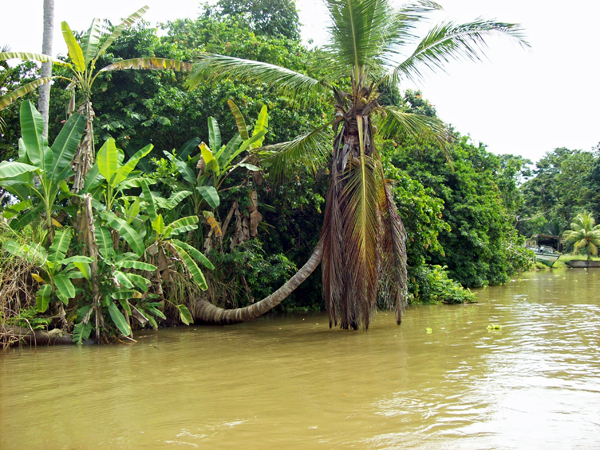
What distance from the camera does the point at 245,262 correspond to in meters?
11.0

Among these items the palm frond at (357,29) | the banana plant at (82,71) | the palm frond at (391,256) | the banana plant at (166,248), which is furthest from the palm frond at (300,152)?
the banana plant at (82,71)

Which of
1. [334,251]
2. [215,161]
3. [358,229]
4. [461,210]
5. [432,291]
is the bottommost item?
[432,291]

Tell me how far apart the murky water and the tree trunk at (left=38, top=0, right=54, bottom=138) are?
5465 millimetres

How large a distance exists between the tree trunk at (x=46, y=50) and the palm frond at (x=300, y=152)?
4631 millimetres

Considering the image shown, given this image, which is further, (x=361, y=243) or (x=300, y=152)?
(x=300, y=152)

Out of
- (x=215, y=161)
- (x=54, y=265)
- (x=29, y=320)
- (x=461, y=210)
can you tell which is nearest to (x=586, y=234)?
(x=461, y=210)

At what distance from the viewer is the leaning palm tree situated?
8.73 m

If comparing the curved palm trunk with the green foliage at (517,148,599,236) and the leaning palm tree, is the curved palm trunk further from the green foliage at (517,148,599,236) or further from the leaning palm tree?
the green foliage at (517,148,599,236)

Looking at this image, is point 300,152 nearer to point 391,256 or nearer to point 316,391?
point 391,256

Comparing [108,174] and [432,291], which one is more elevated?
[108,174]

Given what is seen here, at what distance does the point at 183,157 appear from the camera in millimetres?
12266

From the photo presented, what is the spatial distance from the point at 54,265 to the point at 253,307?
368 cm

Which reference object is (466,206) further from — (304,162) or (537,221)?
(537,221)

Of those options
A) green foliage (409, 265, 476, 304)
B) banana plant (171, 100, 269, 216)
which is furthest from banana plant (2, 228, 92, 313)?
green foliage (409, 265, 476, 304)
